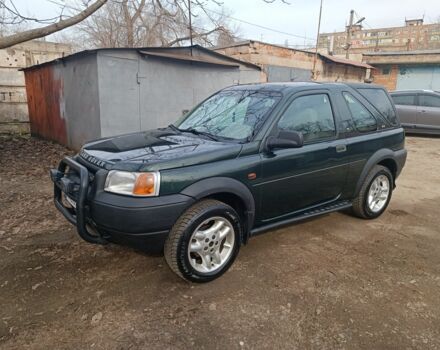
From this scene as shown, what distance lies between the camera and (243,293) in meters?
2.93

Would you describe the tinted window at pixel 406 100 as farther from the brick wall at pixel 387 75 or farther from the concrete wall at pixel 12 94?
the brick wall at pixel 387 75

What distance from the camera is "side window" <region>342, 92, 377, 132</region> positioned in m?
4.07

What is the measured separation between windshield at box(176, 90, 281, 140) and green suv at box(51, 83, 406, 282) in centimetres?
1

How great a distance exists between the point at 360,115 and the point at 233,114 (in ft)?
5.42

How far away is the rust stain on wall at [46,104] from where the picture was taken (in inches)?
389

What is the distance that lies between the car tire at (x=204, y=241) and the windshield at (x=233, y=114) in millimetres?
792

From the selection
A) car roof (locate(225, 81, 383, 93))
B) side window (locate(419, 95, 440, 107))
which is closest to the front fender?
car roof (locate(225, 81, 383, 93))

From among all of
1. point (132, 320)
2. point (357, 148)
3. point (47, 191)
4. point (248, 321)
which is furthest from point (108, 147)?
point (47, 191)

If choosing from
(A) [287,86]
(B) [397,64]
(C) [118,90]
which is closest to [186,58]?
(C) [118,90]

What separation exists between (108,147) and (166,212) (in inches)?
40.5

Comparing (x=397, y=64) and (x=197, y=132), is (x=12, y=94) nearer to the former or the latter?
(x=197, y=132)

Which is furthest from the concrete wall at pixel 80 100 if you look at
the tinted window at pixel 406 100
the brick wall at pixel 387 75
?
the brick wall at pixel 387 75

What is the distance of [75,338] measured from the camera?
2.40 metres

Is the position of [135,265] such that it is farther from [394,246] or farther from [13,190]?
[13,190]
